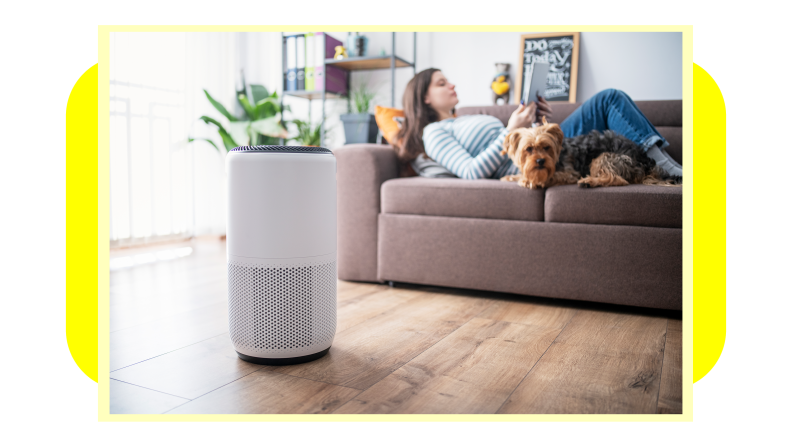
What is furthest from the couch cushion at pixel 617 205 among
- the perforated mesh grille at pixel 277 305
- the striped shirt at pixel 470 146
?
the perforated mesh grille at pixel 277 305

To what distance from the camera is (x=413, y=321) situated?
172 centimetres

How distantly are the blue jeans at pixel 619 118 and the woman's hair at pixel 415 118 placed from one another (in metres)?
0.76

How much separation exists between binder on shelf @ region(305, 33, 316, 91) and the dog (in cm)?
211

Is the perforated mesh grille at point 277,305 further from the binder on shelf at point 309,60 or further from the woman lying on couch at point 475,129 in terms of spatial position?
the binder on shelf at point 309,60

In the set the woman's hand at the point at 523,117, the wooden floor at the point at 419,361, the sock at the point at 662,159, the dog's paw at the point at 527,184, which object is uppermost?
the woman's hand at the point at 523,117

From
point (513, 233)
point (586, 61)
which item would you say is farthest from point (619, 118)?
point (586, 61)

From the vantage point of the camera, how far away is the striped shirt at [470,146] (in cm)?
228

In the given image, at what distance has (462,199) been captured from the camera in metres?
2.12

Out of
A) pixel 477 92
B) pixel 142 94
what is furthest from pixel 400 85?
pixel 142 94

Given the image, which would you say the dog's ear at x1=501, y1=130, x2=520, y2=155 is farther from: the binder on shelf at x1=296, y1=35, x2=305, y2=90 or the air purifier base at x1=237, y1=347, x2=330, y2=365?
the binder on shelf at x1=296, y1=35, x2=305, y2=90

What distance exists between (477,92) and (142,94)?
7.49 ft

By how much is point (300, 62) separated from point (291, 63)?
3.1 inches

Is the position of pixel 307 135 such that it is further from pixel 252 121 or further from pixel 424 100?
pixel 424 100

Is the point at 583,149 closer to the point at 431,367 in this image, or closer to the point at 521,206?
the point at 521,206
